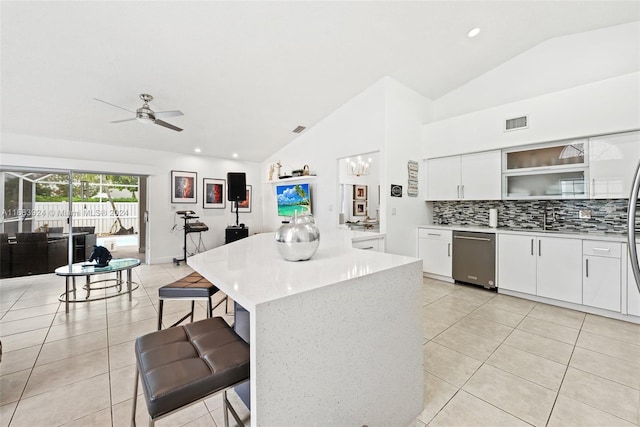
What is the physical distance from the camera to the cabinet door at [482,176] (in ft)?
12.2

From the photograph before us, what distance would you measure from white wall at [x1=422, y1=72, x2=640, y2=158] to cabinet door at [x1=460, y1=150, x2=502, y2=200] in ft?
0.49

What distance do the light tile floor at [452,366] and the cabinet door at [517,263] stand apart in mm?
233

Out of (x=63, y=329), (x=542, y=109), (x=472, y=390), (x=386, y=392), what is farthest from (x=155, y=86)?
(x=542, y=109)

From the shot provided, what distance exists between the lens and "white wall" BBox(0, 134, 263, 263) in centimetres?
444

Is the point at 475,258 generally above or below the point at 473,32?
below

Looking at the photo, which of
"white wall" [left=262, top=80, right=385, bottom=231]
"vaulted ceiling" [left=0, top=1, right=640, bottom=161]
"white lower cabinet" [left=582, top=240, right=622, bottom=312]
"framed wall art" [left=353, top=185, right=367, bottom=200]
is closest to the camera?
"vaulted ceiling" [left=0, top=1, right=640, bottom=161]

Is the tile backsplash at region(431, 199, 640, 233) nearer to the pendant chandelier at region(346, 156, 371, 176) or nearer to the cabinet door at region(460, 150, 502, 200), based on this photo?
the cabinet door at region(460, 150, 502, 200)

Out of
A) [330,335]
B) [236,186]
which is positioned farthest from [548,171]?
[236,186]

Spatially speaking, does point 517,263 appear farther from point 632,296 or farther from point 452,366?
point 452,366

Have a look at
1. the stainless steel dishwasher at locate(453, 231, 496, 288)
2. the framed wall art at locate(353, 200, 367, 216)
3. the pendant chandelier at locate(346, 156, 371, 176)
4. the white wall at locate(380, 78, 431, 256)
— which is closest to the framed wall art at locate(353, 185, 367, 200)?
the framed wall art at locate(353, 200, 367, 216)

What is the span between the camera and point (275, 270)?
4.11 feet

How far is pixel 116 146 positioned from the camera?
5203mm

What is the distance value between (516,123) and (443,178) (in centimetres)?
117

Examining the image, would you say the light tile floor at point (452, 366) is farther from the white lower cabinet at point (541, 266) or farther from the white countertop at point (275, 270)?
the white countertop at point (275, 270)
